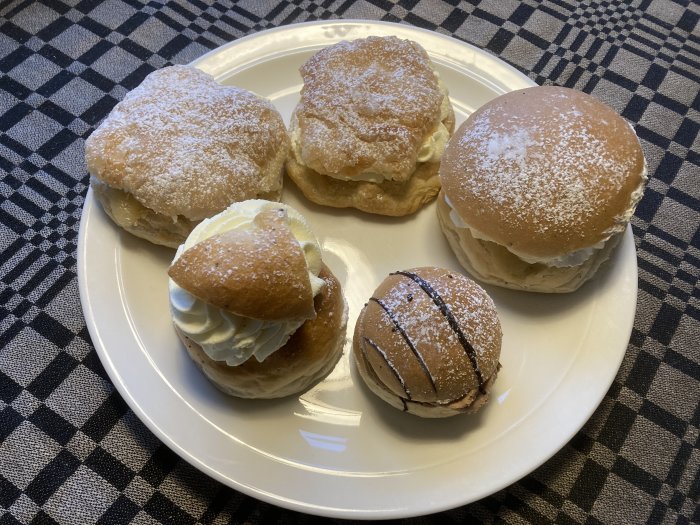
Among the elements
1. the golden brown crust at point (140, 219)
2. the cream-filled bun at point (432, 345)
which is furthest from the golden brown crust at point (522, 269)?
the golden brown crust at point (140, 219)

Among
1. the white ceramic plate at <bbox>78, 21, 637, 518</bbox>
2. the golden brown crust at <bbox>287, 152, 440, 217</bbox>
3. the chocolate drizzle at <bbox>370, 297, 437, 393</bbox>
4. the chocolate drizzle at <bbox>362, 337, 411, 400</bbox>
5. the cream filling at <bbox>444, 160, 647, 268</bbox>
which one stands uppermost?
the cream filling at <bbox>444, 160, 647, 268</bbox>

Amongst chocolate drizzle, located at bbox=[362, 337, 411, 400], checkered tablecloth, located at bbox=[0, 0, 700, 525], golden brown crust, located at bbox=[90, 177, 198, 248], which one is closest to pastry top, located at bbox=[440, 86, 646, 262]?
chocolate drizzle, located at bbox=[362, 337, 411, 400]

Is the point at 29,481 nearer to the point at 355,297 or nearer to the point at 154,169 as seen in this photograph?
the point at 154,169

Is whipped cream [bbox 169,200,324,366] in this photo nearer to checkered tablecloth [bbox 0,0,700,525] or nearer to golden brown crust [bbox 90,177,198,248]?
golden brown crust [bbox 90,177,198,248]

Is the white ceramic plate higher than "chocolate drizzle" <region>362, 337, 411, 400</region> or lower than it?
lower

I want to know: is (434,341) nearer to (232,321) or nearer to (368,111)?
(232,321)

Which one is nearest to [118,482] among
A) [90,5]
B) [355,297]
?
[355,297]
